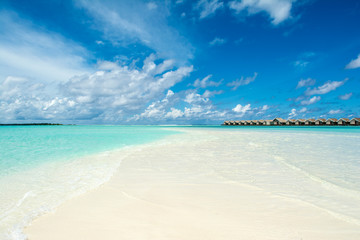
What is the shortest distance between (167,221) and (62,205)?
2.11 meters

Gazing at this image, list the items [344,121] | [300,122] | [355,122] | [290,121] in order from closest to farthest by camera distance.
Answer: [355,122]
[344,121]
[300,122]
[290,121]

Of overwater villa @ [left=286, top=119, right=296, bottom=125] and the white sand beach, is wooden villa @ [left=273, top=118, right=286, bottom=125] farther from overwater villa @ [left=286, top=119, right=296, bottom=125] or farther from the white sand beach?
the white sand beach

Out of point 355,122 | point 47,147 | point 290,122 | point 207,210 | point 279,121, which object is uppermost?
point 279,121

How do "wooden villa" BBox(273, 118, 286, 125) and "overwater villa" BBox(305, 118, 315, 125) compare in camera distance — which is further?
"wooden villa" BBox(273, 118, 286, 125)

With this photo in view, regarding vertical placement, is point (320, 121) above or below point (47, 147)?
above

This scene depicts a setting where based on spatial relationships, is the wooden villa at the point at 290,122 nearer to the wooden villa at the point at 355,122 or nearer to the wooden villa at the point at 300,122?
the wooden villa at the point at 300,122

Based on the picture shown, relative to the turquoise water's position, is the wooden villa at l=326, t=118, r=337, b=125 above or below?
above

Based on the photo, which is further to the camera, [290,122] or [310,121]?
[290,122]

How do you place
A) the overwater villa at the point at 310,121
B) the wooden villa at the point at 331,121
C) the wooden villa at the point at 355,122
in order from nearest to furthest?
the wooden villa at the point at 355,122 → the wooden villa at the point at 331,121 → the overwater villa at the point at 310,121

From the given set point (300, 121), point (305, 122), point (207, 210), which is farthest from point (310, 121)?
point (207, 210)

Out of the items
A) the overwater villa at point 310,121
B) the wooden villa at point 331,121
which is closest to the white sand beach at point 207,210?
the wooden villa at point 331,121

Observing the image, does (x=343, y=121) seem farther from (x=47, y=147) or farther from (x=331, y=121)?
(x=47, y=147)

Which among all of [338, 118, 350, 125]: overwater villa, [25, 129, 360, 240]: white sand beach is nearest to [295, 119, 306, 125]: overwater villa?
[338, 118, 350, 125]: overwater villa

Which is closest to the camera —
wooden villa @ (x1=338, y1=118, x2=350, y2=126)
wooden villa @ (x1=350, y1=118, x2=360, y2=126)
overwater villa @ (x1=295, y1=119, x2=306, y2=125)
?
wooden villa @ (x1=350, y1=118, x2=360, y2=126)
